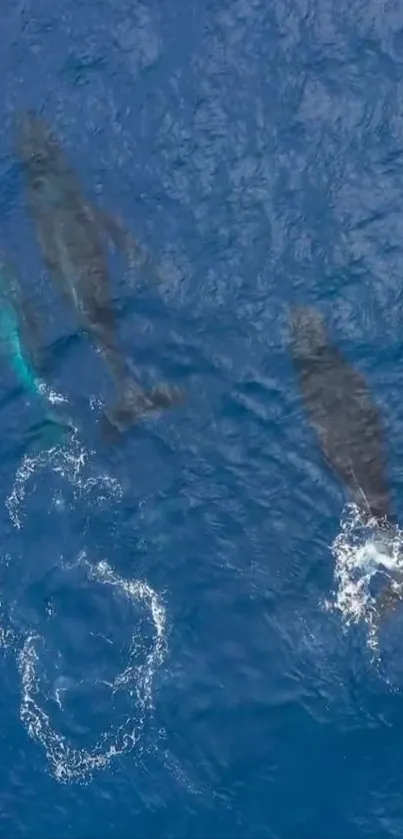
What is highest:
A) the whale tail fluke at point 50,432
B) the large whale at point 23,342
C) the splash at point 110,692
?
the large whale at point 23,342

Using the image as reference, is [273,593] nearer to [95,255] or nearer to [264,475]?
[264,475]

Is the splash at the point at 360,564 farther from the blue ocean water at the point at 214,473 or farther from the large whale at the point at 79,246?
the large whale at the point at 79,246

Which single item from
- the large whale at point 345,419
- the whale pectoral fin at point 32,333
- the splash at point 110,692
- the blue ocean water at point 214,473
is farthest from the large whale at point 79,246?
the splash at point 110,692

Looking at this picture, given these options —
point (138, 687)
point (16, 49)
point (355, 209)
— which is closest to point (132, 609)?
point (138, 687)

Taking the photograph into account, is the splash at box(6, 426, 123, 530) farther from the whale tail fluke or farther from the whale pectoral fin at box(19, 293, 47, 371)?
the whale pectoral fin at box(19, 293, 47, 371)

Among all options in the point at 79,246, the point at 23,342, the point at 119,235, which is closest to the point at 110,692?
the point at 23,342

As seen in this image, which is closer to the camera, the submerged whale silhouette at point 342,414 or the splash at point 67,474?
the submerged whale silhouette at point 342,414

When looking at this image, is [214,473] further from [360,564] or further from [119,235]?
[119,235]

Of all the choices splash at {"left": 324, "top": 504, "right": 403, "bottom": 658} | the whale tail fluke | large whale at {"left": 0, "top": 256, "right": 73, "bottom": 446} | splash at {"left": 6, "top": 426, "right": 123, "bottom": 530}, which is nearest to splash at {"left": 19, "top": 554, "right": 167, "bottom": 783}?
splash at {"left": 6, "top": 426, "right": 123, "bottom": 530}
